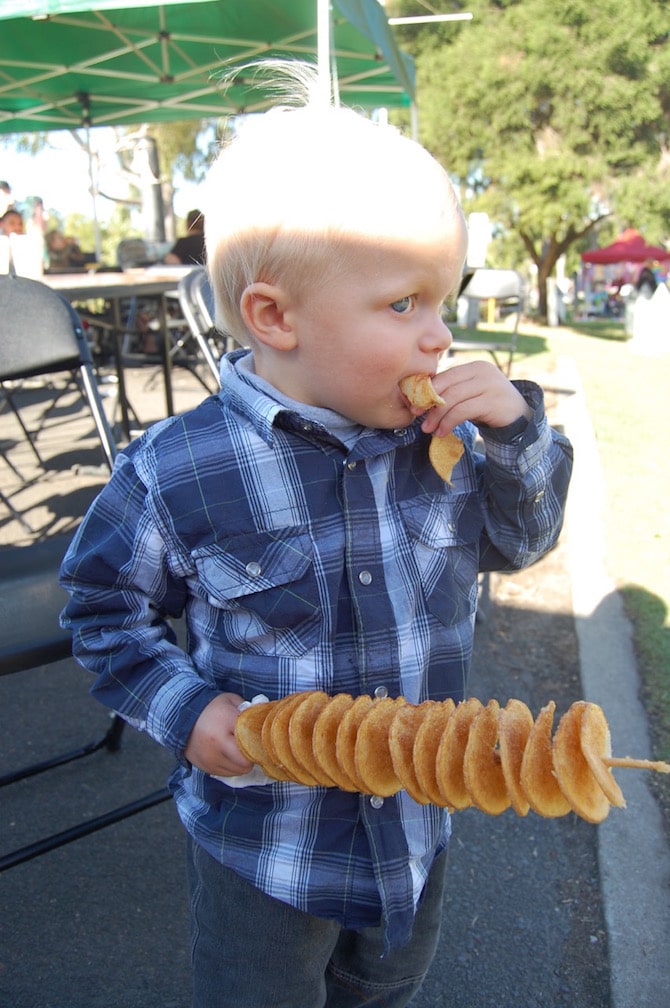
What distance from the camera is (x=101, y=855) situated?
2.37 metres

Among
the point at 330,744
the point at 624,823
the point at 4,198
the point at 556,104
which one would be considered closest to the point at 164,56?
the point at 4,198

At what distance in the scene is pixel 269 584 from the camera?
127 centimetres

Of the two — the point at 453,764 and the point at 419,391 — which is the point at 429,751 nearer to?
the point at 453,764

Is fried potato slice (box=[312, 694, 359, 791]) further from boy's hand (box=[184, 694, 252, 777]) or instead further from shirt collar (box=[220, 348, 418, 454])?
shirt collar (box=[220, 348, 418, 454])

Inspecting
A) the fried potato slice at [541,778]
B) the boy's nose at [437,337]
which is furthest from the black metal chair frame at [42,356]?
the fried potato slice at [541,778]

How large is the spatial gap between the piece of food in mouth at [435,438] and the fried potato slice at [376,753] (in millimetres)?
385

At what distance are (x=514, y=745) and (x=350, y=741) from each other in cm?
21

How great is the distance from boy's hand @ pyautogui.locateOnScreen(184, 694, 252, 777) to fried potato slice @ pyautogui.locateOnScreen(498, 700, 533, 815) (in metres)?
0.38

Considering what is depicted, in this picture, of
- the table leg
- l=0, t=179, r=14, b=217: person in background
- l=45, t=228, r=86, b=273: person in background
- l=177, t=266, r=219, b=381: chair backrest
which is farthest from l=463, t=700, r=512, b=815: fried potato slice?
l=45, t=228, r=86, b=273: person in background

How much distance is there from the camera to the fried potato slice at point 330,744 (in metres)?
1.11

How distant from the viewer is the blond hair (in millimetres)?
1157

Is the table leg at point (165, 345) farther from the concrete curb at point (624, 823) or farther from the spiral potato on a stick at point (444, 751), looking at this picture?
the spiral potato on a stick at point (444, 751)

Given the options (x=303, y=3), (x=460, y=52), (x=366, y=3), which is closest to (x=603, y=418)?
(x=366, y=3)

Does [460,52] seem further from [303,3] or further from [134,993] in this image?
[134,993]
